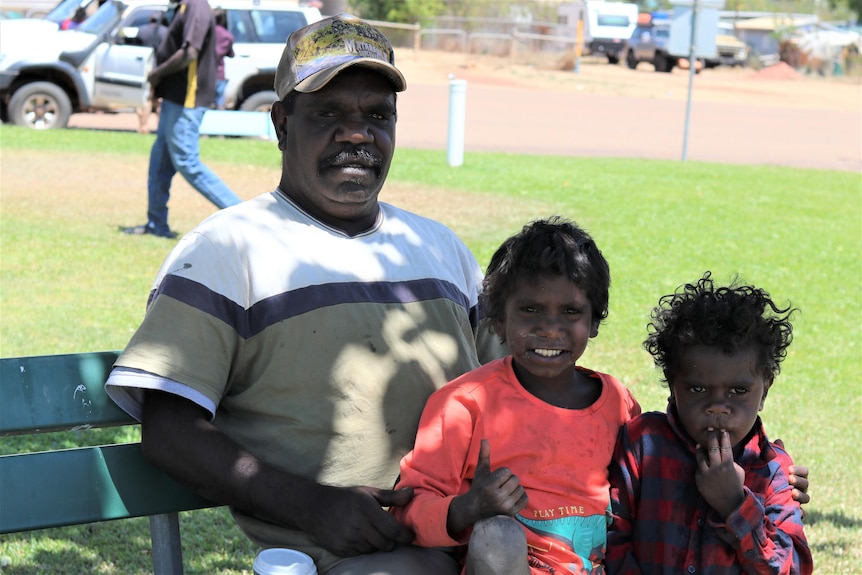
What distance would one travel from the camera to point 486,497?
2.35 m

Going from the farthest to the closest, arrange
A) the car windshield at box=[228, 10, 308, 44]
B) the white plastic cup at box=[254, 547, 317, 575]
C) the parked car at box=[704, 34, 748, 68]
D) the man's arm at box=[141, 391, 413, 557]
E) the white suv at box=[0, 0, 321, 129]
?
the parked car at box=[704, 34, 748, 68] → the car windshield at box=[228, 10, 308, 44] → the white suv at box=[0, 0, 321, 129] → the man's arm at box=[141, 391, 413, 557] → the white plastic cup at box=[254, 547, 317, 575]

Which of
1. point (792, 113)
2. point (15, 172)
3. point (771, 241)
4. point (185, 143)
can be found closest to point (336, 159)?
point (185, 143)

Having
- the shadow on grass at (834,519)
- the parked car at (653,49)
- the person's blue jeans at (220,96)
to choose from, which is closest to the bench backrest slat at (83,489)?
the shadow on grass at (834,519)

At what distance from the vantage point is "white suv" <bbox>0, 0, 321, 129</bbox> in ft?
54.4

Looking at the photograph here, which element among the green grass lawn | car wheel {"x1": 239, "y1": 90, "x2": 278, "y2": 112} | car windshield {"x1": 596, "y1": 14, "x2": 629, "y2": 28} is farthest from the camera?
car windshield {"x1": 596, "y1": 14, "x2": 629, "y2": 28}

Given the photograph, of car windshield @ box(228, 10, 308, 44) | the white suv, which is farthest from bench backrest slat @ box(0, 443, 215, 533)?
car windshield @ box(228, 10, 308, 44)

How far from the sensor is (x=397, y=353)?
2.74 metres

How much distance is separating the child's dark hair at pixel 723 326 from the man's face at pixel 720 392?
24 mm

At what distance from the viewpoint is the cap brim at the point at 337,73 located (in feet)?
8.99

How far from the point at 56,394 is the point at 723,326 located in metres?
1.56

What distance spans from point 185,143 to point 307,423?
686 cm

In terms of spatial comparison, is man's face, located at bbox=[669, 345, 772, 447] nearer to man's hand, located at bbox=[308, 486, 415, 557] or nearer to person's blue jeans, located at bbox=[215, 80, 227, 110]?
man's hand, located at bbox=[308, 486, 415, 557]

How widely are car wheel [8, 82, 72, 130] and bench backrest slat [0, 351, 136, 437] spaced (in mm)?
15249

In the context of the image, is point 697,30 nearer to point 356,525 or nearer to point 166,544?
point 166,544
